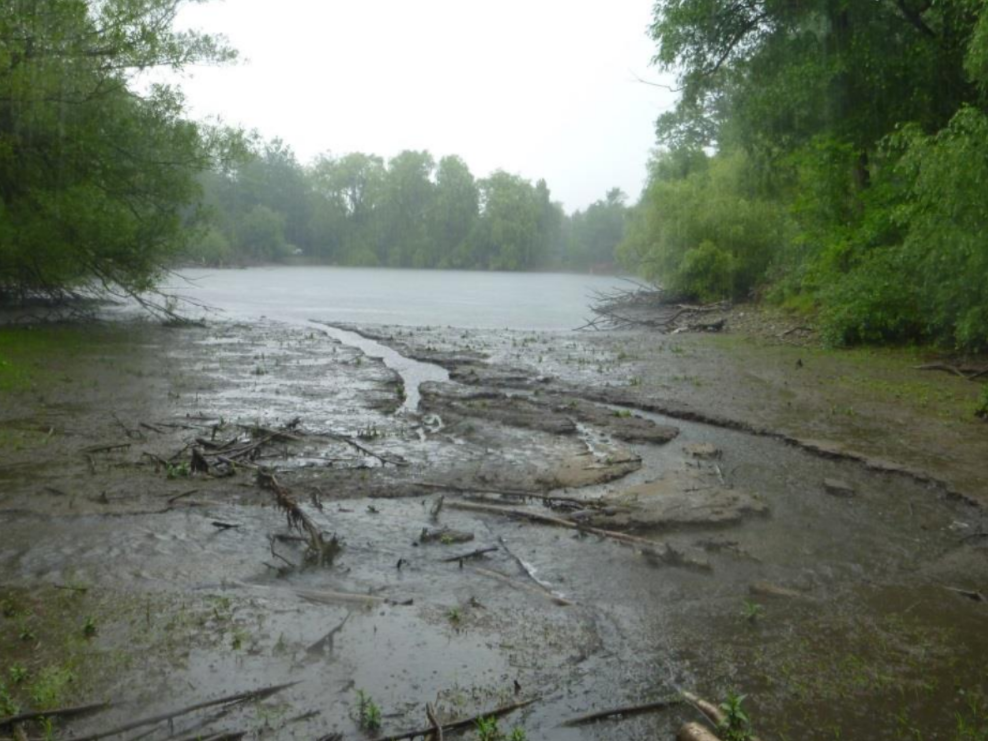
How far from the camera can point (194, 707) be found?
4734mm

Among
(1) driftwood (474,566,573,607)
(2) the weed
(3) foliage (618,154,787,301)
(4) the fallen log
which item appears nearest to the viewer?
(4) the fallen log

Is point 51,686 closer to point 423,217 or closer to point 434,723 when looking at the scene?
point 434,723

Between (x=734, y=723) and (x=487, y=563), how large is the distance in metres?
2.90

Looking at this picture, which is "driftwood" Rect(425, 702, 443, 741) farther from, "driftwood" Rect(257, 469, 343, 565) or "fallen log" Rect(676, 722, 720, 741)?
"driftwood" Rect(257, 469, 343, 565)

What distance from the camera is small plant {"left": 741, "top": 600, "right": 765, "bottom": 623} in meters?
6.24

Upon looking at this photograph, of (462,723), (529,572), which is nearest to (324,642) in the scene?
(462,723)

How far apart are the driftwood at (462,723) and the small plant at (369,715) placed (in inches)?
6.6

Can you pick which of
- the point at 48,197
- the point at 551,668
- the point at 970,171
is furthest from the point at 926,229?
the point at 48,197

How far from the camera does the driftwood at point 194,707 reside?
449cm

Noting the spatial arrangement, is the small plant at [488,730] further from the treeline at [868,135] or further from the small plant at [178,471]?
the treeline at [868,135]

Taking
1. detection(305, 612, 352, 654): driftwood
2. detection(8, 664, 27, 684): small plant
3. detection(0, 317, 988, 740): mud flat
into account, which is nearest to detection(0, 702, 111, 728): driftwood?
detection(0, 317, 988, 740): mud flat

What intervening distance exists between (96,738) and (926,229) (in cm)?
1586

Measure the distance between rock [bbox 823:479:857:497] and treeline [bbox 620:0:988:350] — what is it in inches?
263

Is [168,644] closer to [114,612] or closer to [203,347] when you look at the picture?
[114,612]
